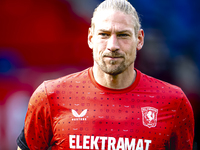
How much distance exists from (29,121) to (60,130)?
0.33m

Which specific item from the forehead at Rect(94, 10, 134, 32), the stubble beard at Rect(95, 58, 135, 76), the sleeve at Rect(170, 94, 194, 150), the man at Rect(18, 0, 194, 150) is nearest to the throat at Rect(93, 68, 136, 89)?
the man at Rect(18, 0, 194, 150)

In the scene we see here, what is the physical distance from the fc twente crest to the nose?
0.61 m

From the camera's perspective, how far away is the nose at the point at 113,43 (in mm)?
2225

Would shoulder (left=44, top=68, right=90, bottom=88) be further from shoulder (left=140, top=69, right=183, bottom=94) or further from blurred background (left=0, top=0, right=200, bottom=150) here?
blurred background (left=0, top=0, right=200, bottom=150)

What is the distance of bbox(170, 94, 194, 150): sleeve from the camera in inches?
98.3

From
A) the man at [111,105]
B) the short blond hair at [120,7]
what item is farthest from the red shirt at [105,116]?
the short blond hair at [120,7]

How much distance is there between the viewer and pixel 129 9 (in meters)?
2.41

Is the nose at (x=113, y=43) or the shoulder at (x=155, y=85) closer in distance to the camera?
the nose at (x=113, y=43)

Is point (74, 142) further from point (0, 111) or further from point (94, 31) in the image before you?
point (0, 111)

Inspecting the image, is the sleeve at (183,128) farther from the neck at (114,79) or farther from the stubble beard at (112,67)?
the stubble beard at (112,67)

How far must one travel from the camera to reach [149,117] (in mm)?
2373

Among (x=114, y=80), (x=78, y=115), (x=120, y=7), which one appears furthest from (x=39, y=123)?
(x=120, y=7)

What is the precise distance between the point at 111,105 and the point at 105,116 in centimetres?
11

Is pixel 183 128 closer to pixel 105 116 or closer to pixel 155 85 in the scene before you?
pixel 155 85
